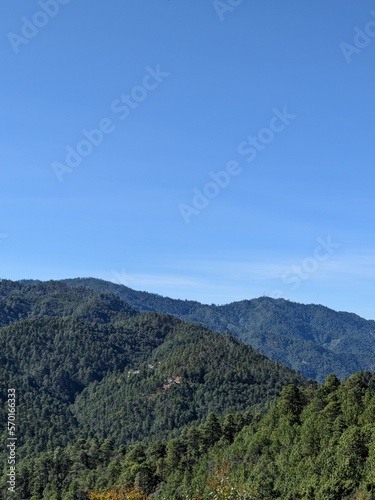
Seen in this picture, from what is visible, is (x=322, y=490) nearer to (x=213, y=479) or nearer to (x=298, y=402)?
(x=213, y=479)

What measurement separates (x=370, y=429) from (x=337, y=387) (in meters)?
28.4

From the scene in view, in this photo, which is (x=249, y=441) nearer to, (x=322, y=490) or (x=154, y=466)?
(x=154, y=466)

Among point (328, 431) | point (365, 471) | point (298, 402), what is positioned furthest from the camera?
point (298, 402)

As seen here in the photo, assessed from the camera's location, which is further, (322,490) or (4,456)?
(4,456)

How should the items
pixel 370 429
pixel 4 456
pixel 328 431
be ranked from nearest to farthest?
pixel 370 429 < pixel 328 431 < pixel 4 456

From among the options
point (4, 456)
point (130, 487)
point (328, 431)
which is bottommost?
point (4, 456)

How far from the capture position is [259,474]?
8219 cm

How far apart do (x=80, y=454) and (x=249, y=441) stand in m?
50.9

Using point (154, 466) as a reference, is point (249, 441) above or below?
above

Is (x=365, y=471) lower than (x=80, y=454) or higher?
higher

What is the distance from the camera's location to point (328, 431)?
269 feet

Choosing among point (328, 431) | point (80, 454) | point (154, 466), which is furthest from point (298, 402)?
point (80, 454)

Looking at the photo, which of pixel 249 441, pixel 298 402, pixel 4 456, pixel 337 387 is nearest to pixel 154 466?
pixel 249 441

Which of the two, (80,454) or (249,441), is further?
(80,454)
